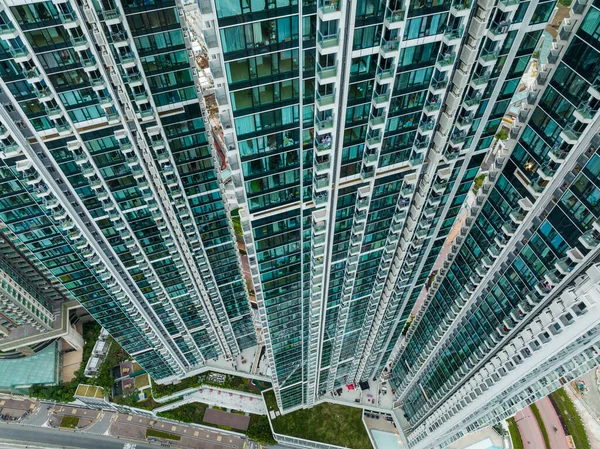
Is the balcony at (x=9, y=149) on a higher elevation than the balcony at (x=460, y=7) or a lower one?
higher

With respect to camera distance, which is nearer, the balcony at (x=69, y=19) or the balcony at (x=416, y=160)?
the balcony at (x=69, y=19)

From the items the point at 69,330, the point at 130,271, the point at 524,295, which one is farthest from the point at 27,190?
the point at 69,330

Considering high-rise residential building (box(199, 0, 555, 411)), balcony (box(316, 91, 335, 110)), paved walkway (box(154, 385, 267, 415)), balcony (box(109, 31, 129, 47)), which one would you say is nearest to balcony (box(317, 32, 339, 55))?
high-rise residential building (box(199, 0, 555, 411))

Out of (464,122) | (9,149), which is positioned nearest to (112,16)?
(9,149)

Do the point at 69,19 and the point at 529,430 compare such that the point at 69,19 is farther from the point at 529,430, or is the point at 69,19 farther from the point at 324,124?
the point at 529,430

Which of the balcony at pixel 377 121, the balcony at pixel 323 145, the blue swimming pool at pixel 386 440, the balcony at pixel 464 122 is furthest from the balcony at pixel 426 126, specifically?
the blue swimming pool at pixel 386 440

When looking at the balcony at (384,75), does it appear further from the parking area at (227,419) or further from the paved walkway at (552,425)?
the paved walkway at (552,425)

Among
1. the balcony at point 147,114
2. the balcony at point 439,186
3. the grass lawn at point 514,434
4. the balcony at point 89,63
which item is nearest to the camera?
the balcony at point 89,63

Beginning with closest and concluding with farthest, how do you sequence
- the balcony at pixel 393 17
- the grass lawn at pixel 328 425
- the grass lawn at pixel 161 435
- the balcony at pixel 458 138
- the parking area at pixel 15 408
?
Answer: the balcony at pixel 393 17
the balcony at pixel 458 138
the grass lawn at pixel 328 425
the grass lawn at pixel 161 435
the parking area at pixel 15 408
